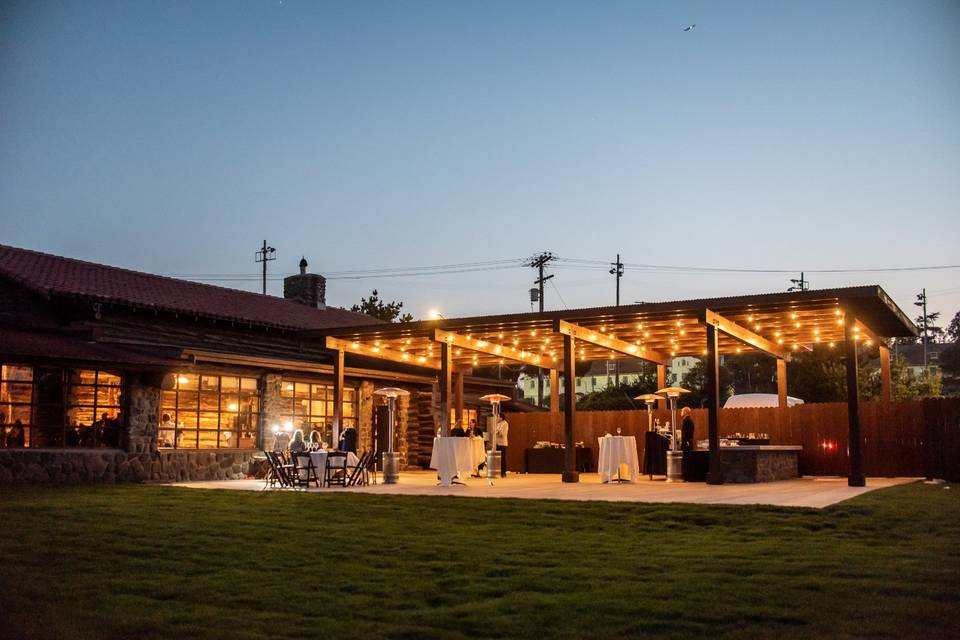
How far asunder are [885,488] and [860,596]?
9558 mm

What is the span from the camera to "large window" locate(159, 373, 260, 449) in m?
18.8

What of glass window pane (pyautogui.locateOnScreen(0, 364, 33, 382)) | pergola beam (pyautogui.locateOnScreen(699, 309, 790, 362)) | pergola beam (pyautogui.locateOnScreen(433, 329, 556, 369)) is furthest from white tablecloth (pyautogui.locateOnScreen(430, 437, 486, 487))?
glass window pane (pyautogui.locateOnScreen(0, 364, 33, 382))

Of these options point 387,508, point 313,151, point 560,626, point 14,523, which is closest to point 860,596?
point 560,626

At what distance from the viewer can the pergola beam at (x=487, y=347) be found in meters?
19.3

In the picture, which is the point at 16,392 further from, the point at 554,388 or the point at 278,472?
the point at 554,388

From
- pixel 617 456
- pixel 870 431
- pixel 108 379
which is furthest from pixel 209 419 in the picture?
pixel 870 431

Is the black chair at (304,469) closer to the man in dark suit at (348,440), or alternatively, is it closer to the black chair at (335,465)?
the black chair at (335,465)

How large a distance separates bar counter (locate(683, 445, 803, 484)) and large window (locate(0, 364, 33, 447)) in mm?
Result: 12826

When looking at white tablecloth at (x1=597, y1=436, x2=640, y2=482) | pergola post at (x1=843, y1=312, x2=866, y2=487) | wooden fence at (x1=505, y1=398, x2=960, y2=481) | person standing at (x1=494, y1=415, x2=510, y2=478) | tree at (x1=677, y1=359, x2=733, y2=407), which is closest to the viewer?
pergola post at (x1=843, y1=312, x2=866, y2=487)

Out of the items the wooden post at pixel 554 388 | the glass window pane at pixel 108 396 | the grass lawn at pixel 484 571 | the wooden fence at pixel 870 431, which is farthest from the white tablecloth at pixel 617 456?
the glass window pane at pixel 108 396

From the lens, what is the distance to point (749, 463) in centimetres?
1652

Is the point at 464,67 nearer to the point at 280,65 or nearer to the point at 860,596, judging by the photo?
the point at 280,65

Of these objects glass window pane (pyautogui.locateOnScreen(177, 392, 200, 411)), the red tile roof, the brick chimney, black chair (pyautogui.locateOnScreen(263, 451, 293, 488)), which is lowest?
black chair (pyautogui.locateOnScreen(263, 451, 293, 488))

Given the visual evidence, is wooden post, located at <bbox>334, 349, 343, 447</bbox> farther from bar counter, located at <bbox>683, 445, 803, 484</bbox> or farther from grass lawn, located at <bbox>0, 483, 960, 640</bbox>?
bar counter, located at <bbox>683, 445, 803, 484</bbox>
